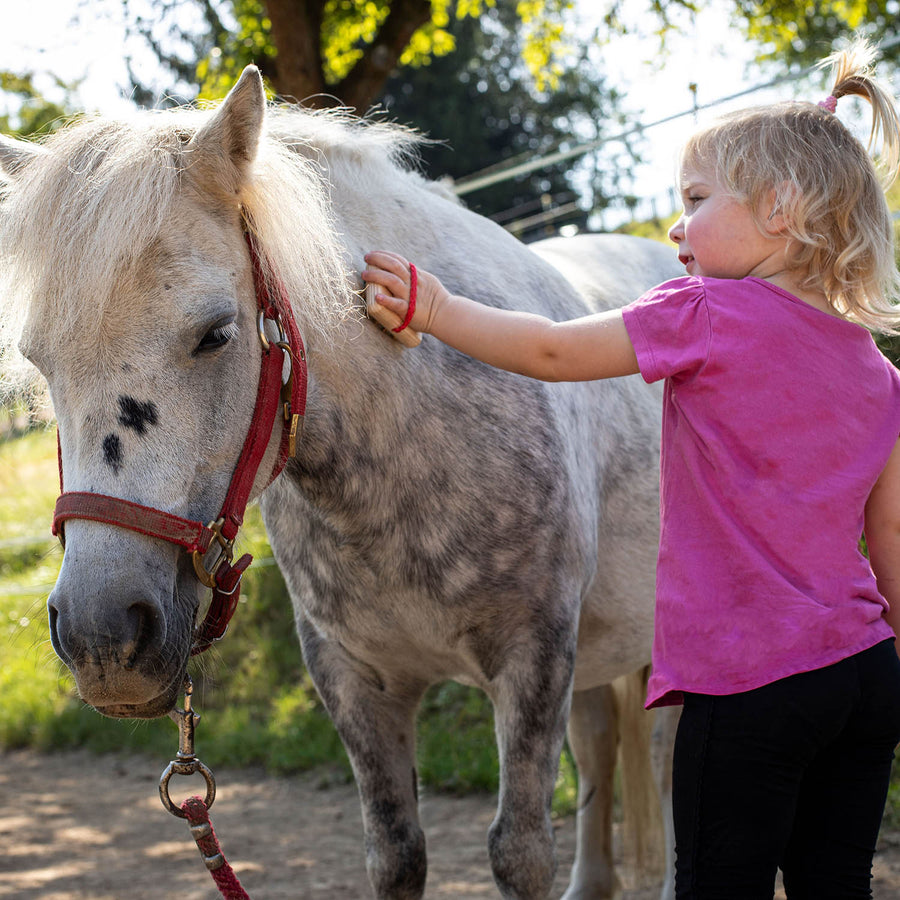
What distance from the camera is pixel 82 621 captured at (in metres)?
1.54

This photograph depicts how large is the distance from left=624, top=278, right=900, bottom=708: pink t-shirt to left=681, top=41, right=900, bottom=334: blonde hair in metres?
0.08

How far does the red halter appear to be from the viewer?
5.40ft

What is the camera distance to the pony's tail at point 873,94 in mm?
1773

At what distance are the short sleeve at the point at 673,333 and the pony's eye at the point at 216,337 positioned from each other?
2.22 feet

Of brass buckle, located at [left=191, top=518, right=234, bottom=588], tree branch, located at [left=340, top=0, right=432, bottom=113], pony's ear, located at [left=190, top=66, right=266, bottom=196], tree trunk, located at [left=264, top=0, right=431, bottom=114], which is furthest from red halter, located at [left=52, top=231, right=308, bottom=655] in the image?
tree branch, located at [left=340, top=0, right=432, bottom=113]

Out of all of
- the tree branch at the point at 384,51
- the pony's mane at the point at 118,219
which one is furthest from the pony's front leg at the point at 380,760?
the tree branch at the point at 384,51

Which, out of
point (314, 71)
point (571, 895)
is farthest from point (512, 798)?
point (314, 71)

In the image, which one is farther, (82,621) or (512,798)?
(512,798)

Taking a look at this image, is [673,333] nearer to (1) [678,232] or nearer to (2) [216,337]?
(1) [678,232]

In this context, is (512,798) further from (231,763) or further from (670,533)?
(231,763)

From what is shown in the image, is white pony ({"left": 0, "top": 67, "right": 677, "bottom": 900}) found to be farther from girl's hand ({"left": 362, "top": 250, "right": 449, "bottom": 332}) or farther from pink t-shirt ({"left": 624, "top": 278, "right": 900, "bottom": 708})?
pink t-shirt ({"left": 624, "top": 278, "right": 900, "bottom": 708})

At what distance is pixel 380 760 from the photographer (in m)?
2.46

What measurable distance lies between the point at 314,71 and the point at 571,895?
4.84m

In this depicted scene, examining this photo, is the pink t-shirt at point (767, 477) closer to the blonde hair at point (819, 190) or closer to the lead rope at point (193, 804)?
the blonde hair at point (819, 190)
